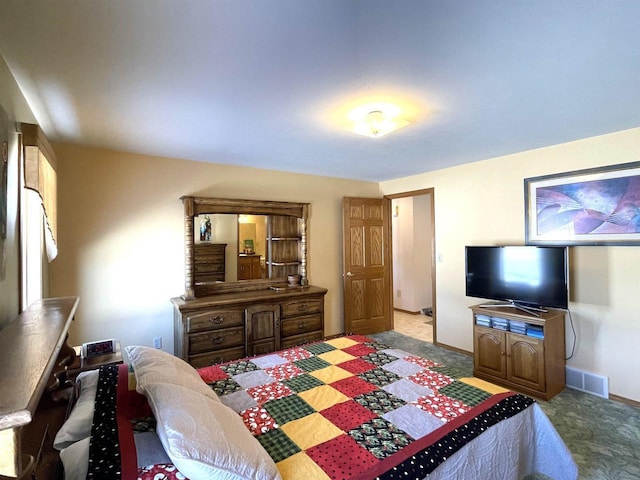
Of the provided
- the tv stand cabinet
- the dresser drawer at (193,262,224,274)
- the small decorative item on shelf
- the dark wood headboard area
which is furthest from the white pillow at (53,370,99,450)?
the tv stand cabinet

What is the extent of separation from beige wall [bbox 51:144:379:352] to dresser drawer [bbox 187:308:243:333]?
54cm

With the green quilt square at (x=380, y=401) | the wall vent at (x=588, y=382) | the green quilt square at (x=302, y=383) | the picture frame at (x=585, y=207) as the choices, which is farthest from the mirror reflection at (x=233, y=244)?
the wall vent at (x=588, y=382)

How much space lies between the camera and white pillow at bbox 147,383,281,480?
100cm

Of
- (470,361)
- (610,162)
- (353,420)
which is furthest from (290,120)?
(470,361)

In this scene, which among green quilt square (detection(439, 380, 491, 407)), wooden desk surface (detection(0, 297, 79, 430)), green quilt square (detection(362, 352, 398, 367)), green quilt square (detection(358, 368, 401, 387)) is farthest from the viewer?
green quilt square (detection(362, 352, 398, 367))

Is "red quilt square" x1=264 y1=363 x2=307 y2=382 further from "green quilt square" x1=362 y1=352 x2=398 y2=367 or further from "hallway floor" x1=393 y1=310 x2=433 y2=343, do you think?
"hallway floor" x1=393 y1=310 x2=433 y2=343

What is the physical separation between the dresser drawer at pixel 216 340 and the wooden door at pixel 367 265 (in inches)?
69.9

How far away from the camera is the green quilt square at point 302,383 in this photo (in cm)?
181

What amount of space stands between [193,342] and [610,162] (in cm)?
420

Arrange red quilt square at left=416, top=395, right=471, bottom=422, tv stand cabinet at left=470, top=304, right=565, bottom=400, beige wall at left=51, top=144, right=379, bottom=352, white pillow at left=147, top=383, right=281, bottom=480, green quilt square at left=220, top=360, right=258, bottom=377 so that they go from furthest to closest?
beige wall at left=51, top=144, right=379, bottom=352 → tv stand cabinet at left=470, top=304, right=565, bottom=400 → green quilt square at left=220, top=360, right=258, bottom=377 → red quilt square at left=416, top=395, right=471, bottom=422 → white pillow at left=147, top=383, right=281, bottom=480

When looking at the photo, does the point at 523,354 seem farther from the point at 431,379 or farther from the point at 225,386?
the point at 225,386

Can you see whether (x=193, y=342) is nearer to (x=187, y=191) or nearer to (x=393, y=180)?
(x=187, y=191)

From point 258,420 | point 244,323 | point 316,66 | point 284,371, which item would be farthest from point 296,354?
point 316,66

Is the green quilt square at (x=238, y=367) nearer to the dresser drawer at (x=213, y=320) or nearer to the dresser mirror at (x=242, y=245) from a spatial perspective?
the dresser drawer at (x=213, y=320)
